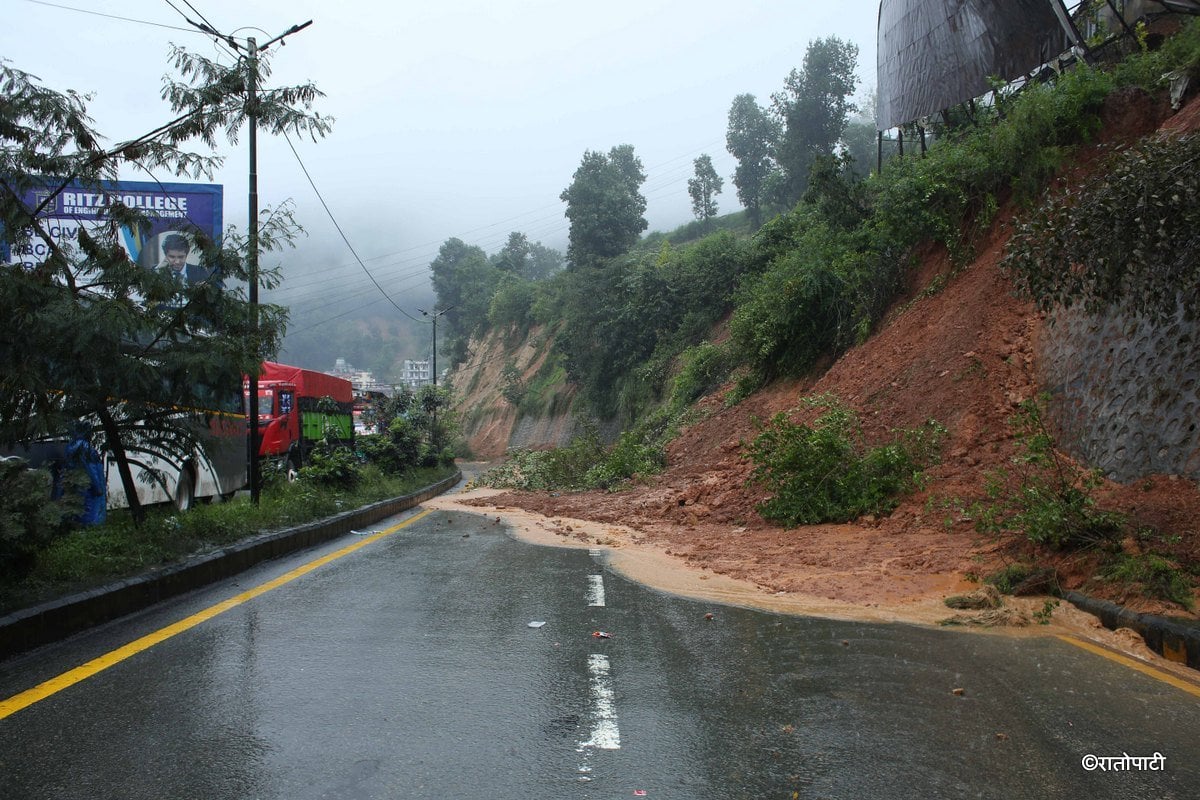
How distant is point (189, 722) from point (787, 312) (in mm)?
18079

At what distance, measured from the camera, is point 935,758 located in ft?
12.4

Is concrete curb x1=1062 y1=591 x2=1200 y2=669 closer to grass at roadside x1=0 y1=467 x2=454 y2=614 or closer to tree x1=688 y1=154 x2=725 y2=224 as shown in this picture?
grass at roadside x1=0 y1=467 x2=454 y2=614

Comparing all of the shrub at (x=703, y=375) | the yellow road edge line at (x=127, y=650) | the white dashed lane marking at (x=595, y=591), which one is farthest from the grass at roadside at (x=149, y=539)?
the shrub at (x=703, y=375)

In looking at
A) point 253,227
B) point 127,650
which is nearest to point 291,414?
point 253,227

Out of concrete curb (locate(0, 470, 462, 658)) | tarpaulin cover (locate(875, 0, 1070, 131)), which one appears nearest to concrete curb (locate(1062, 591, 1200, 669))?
concrete curb (locate(0, 470, 462, 658))

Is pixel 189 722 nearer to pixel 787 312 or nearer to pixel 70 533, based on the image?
pixel 70 533

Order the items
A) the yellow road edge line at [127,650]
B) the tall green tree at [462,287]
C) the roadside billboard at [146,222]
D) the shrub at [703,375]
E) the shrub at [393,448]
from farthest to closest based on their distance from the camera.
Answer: the tall green tree at [462,287] → the shrub at [703,375] → the shrub at [393,448] → the roadside billboard at [146,222] → the yellow road edge line at [127,650]

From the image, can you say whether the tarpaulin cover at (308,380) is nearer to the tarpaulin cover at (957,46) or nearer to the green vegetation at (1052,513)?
the tarpaulin cover at (957,46)

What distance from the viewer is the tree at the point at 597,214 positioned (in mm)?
51344

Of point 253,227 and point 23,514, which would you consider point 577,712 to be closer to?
point 23,514

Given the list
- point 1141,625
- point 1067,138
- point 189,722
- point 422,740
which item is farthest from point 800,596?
point 1067,138

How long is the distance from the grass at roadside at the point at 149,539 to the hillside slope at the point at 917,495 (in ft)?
A: 16.2

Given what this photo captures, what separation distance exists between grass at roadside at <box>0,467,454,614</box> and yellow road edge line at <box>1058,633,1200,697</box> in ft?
23.9

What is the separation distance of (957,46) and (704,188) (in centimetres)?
6125
